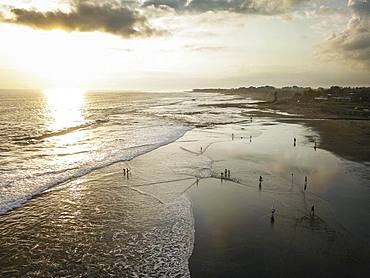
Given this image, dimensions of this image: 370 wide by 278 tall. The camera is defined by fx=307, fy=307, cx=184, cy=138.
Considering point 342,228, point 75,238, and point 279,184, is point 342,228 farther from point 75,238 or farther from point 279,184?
point 75,238

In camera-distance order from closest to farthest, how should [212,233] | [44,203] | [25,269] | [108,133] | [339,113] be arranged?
[25,269] < [212,233] < [44,203] < [108,133] < [339,113]

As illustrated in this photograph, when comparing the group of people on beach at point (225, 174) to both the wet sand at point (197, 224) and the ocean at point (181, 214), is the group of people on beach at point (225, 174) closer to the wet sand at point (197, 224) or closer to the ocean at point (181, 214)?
the ocean at point (181, 214)

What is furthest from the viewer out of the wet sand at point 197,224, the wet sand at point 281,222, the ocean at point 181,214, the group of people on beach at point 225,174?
the group of people on beach at point 225,174

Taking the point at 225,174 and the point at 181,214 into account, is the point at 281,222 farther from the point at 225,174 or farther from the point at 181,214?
the point at 225,174

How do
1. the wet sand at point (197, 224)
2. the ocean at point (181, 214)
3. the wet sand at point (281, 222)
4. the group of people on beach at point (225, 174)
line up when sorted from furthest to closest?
the group of people on beach at point (225, 174) → the ocean at point (181, 214) → the wet sand at point (197, 224) → the wet sand at point (281, 222)

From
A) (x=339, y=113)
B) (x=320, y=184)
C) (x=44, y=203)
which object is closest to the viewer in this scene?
(x=44, y=203)

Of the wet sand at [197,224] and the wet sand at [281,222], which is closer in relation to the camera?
the wet sand at [281,222]

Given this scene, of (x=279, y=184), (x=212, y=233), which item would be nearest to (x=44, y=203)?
(x=212, y=233)

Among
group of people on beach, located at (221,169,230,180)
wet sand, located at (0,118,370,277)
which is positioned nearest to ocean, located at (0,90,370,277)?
wet sand, located at (0,118,370,277)

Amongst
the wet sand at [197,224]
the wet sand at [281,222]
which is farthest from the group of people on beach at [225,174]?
the wet sand at [197,224]

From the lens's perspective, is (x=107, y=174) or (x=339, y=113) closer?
(x=107, y=174)
